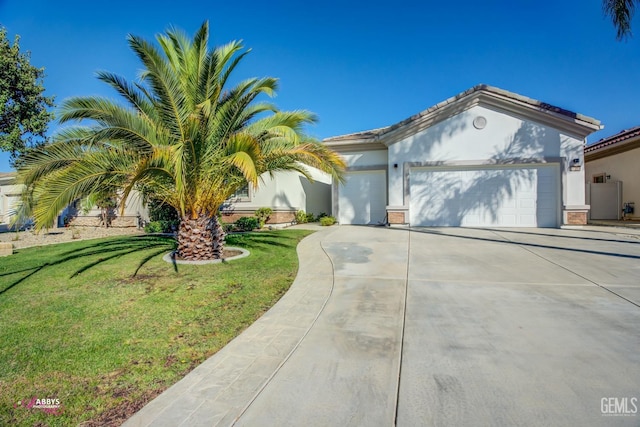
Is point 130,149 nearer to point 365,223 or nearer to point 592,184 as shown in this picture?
point 365,223

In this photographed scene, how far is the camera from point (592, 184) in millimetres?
16875

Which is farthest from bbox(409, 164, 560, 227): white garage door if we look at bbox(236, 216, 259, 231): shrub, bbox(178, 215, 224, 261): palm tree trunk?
bbox(178, 215, 224, 261): palm tree trunk

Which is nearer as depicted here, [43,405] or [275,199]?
[43,405]

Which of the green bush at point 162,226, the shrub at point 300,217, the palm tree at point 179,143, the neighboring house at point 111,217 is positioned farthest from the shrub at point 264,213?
the palm tree at point 179,143

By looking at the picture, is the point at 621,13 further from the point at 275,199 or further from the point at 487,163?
the point at 275,199

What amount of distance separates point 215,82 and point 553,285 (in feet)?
25.4

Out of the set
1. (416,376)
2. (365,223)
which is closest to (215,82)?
(416,376)

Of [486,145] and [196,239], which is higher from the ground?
[486,145]

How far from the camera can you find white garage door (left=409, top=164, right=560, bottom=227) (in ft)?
43.5

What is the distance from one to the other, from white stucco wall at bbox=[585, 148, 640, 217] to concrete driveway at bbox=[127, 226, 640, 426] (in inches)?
492

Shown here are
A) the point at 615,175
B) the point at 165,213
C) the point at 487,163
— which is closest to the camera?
the point at 487,163

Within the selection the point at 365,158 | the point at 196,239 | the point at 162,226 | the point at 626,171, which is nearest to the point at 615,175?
the point at 626,171

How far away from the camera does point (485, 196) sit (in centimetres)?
1362

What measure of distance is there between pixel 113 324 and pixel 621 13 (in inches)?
602
